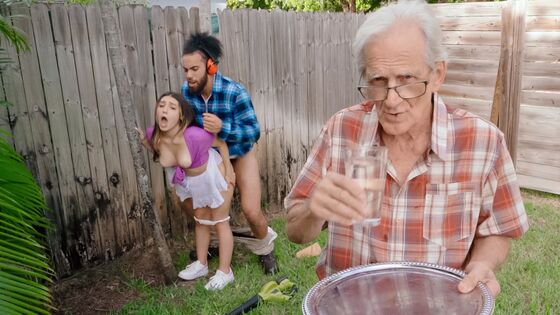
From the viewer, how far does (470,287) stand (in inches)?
56.4

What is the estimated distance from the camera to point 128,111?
11.4ft

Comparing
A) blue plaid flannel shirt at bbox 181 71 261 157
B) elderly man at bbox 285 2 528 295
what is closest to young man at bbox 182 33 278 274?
blue plaid flannel shirt at bbox 181 71 261 157

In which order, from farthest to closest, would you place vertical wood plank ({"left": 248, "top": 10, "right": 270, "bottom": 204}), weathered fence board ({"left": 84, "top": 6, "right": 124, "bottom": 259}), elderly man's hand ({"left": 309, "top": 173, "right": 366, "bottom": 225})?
vertical wood plank ({"left": 248, "top": 10, "right": 270, "bottom": 204})
weathered fence board ({"left": 84, "top": 6, "right": 124, "bottom": 259})
elderly man's hand ({"left": 309, "top": 173, "right": 366, "bottom": 225})

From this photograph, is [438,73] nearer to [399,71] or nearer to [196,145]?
[399,71]

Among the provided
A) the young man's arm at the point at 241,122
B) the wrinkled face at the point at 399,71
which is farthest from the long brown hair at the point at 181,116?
the wrinkled face at the point at 399,71

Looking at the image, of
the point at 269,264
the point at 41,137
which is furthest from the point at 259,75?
the point at 41,137

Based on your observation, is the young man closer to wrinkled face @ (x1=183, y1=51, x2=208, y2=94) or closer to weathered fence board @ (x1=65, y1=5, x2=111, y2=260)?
wrinkled face @ (x1=183, y1=51, x2=208, y2=94)

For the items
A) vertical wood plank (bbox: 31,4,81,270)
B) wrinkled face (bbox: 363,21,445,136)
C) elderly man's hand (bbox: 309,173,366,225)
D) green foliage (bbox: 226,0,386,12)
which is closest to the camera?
elderly man's hand (bbox: 309,173,366,225)

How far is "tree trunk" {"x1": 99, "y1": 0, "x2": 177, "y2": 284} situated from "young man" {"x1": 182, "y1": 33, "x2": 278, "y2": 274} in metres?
0.51

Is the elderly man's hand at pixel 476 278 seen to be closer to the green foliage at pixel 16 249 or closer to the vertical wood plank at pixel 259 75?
the green foliage at pixel 16 249

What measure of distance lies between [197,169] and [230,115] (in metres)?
0.56

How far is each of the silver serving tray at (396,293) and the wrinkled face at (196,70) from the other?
2.54 m

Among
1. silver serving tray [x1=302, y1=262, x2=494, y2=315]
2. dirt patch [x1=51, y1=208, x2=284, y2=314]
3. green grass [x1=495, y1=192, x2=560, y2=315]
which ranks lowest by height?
green grass [x1=495, y1=192, x2=560, y2=315]

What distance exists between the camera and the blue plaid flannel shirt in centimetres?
391
